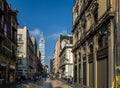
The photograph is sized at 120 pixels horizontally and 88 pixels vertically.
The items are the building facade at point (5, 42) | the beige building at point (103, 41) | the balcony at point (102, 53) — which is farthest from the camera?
the building facade at point (5, 42)

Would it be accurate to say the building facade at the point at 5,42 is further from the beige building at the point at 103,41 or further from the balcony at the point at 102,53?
the balcony at the point at 102,53

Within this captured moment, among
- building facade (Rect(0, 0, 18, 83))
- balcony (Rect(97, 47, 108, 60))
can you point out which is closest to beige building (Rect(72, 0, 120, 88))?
balcony (Rect(97, 47, 108, 60))

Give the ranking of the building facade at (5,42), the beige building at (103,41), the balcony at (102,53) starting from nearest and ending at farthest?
the beige building at (103,41)
the balcony at (102,53)
the building facade at (5,42)

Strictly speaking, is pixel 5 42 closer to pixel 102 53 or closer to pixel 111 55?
pixel 102 53

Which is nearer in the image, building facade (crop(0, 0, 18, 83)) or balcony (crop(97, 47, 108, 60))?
balcony (crop(97, 47, 108, 60))

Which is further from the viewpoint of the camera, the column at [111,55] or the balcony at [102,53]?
the balcony at [102,53]

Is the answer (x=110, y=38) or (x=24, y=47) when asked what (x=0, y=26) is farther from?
(x=24, y=47)

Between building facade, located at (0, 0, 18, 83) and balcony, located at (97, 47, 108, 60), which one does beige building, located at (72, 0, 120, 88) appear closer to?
balcony, located at (97, 47, 108, 60)

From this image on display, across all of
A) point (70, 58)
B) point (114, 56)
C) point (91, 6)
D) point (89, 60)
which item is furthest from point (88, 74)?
point (70, 58)

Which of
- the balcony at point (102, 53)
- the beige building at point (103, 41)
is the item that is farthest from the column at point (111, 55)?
the balcony at point (102, 53)

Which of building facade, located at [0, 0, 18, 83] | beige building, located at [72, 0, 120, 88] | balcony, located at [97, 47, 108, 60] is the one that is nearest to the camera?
beige building, located at [72, 0, 120, 88]

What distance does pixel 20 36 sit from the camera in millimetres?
99750

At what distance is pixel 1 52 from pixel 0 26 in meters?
4.73

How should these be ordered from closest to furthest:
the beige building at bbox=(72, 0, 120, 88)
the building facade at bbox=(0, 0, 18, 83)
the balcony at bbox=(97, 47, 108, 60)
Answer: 1. the beige building at bbox=(72, 0, 120, 88)
2. the balcony at bbox=(97, 47, 108, 60)
3. the building facade at bbox=(0, 0, 18, 83)
